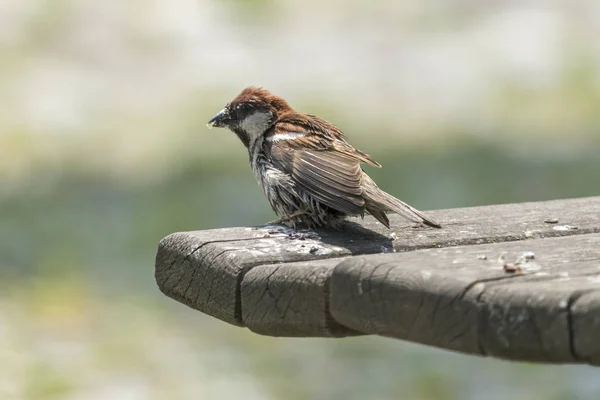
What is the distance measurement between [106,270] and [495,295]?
293 inches

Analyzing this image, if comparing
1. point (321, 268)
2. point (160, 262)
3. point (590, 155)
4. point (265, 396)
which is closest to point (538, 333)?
point (321, 268)

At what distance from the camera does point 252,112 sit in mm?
5105

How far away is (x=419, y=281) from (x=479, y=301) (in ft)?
0.59

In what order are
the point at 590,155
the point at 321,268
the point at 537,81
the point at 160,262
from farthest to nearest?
the point at 537,81
the point at 590,155
the point at 160,262
the point at 321,268

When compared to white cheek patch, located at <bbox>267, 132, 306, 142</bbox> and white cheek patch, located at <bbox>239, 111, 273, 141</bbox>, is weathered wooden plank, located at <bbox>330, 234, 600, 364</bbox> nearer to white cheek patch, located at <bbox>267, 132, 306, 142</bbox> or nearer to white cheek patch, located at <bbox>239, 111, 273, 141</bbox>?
white cheek patch, located at <bbox>267, 132, 306, 142</bbox>

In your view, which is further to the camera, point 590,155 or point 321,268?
point 590,155

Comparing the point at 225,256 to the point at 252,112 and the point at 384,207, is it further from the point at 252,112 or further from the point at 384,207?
the point at 252,112

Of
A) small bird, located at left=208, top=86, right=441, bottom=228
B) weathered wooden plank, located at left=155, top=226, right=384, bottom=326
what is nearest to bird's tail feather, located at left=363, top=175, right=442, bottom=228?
small bird, located at left=208, top=86, right=441, bottom=228

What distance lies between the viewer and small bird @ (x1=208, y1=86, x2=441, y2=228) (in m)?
4.18

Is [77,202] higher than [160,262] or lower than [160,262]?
lower

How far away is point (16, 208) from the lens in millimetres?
10477

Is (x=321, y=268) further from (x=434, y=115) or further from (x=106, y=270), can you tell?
(x=434, y=115)

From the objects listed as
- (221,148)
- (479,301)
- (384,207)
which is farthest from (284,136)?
(221,148)

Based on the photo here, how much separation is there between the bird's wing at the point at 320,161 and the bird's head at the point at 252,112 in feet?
0.36
